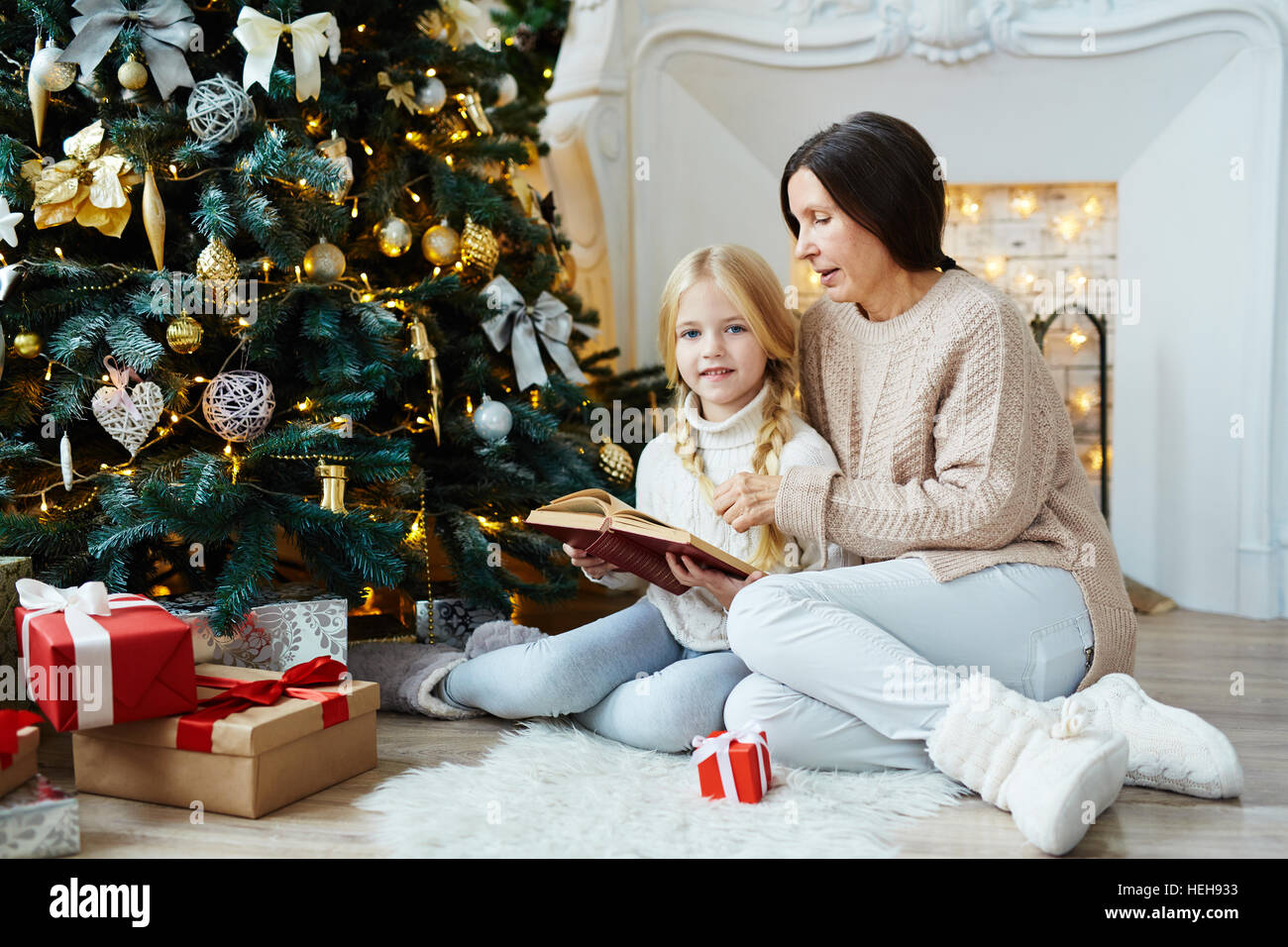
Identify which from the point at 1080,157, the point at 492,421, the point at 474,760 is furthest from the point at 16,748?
the point at 1080,157

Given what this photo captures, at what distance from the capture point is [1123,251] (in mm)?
2898

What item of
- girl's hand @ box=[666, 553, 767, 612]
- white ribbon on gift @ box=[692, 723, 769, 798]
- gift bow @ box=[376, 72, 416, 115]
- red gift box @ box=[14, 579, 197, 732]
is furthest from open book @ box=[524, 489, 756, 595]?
gift bow @ box=[376, 72, 416, 115]

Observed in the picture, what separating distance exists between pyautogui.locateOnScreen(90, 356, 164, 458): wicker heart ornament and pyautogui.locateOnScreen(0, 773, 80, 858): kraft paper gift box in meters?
0.62

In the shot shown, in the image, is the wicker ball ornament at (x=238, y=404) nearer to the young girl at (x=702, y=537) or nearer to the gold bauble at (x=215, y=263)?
the gold bauble at (x=215, y=263)

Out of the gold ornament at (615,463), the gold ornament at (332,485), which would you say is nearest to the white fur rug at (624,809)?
the gold ornament at (332,485)

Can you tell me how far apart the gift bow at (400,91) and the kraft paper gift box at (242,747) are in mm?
1049

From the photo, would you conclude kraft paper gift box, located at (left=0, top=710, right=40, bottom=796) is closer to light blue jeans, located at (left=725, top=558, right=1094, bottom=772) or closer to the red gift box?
the red gift box

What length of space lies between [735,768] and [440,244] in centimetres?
112

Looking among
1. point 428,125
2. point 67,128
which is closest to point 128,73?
point 67,128

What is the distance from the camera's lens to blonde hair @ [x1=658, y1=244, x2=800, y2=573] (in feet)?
5.31

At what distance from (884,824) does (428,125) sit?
1.52m

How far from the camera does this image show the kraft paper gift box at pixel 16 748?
125 centimetres

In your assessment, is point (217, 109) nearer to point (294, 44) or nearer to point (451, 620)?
point (294, 44)

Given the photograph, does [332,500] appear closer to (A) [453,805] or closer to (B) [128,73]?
(A) [453,805]
